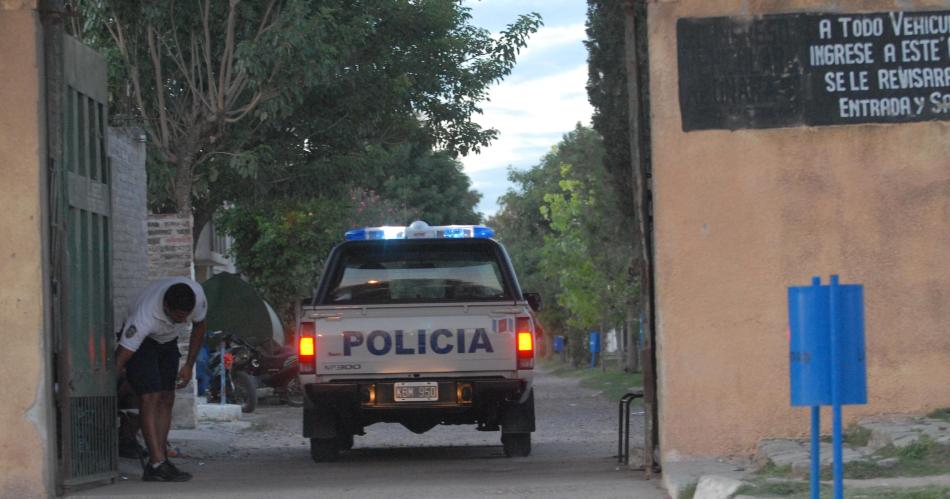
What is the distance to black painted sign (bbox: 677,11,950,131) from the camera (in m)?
9.62

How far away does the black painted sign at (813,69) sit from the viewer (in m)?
9.62

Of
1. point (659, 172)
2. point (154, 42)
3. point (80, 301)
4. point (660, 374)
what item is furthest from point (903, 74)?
point (154, 42)

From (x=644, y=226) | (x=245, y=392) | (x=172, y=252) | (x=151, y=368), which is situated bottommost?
(x=245, y=392)

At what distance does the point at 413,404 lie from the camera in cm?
1165

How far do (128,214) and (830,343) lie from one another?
12.2 metres

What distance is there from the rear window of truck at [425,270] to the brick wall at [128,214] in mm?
3377

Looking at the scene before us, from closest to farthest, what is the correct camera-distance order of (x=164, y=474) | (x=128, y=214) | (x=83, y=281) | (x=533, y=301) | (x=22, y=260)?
1. (x=22, y=260)
2. (x=83, y=281)
3. (x=164, y=474)
4. (x=533, y=301)
5. (x=128, y=214)

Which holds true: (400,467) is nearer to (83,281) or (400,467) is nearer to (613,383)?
(83,281)

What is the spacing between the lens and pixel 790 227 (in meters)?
9.59

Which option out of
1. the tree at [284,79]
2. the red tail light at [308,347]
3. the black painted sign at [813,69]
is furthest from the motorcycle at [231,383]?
the black painted sign at [813,69]

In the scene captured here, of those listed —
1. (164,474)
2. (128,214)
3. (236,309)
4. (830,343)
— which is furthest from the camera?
(236,309)

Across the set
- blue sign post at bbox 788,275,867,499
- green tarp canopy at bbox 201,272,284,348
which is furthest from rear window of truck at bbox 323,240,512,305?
green tarp canopy at bbox 201,272,284,348

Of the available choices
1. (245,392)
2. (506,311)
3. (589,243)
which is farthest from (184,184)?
(589,243)

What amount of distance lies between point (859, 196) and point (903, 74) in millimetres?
882
